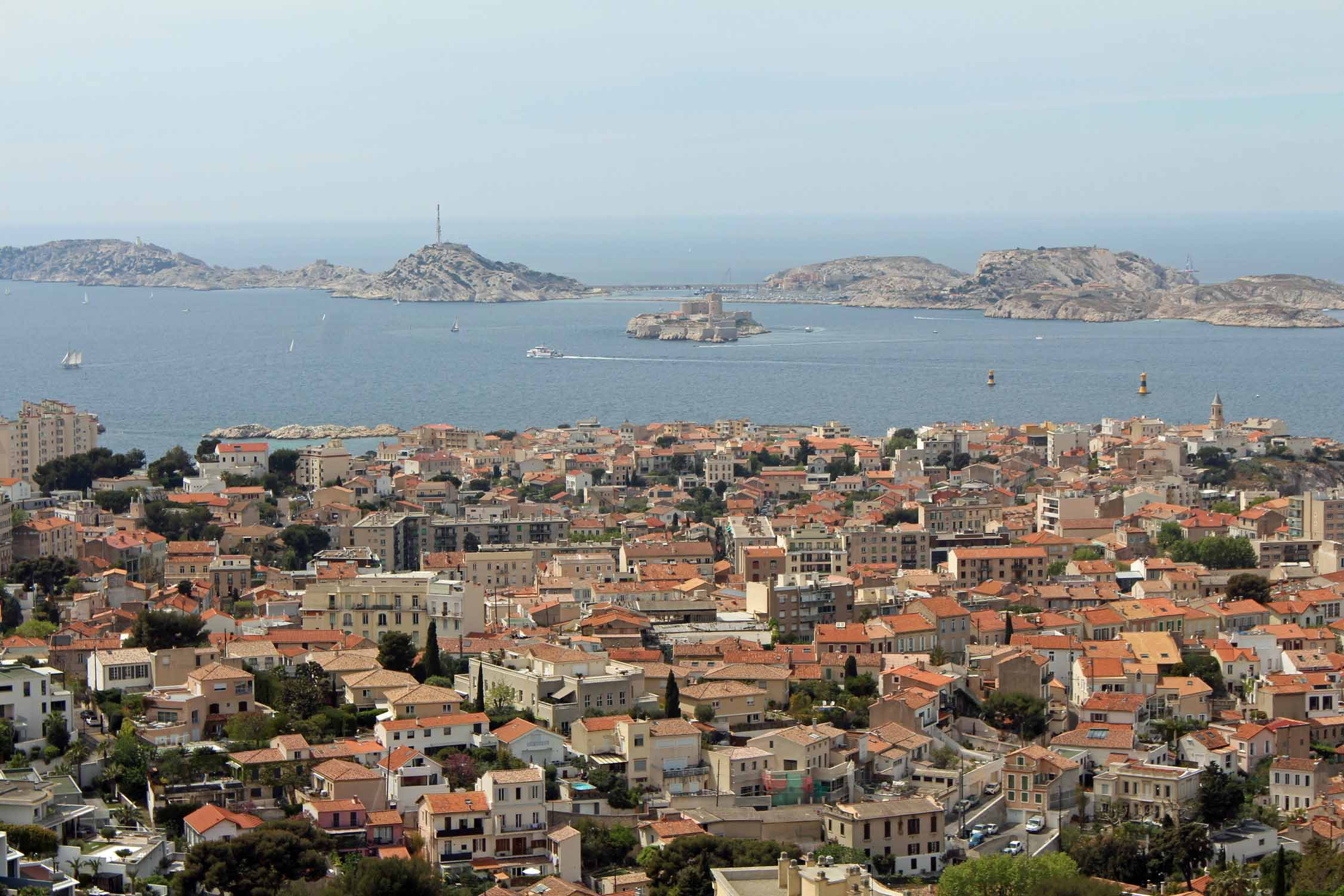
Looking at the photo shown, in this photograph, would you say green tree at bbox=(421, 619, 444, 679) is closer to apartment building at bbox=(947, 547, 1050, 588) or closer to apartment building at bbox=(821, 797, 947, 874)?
apartment building at bbox=(821, 797, 947, 874)

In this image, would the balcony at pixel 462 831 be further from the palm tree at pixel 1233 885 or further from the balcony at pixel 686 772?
the palm tree at pixel 1233 885

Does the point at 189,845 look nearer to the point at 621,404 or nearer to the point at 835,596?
the point at 835,596

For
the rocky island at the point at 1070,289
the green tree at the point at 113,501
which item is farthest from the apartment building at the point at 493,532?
the rocky island at the point at 1070,289

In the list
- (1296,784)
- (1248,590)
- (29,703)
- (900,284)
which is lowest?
(1296,784)

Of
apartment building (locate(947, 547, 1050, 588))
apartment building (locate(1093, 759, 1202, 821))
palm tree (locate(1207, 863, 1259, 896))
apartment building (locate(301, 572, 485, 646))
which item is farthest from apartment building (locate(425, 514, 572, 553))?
palm tree (locate(1207, 863, 1259, 896))

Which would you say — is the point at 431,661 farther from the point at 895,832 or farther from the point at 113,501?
the point at 113,501

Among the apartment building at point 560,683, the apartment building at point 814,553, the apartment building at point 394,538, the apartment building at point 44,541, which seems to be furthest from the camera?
the apartment building at point 394,538

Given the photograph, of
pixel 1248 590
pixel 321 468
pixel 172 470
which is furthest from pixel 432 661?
pixel 172 470
